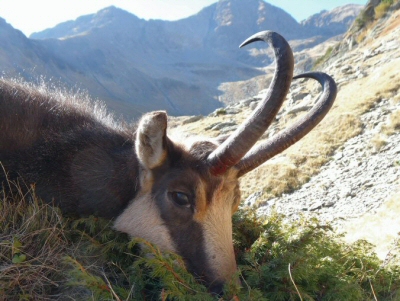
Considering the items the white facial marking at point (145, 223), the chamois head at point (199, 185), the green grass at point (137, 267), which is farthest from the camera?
the white facial marking at point (145, 223)

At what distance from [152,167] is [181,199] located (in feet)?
1.88

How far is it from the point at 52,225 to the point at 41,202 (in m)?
0.47

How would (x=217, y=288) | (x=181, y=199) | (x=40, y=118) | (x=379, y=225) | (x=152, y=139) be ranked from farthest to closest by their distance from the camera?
(x=379, y=225) < (x=40, y=118) < (x=181, y=199) < (x=152, y=139) < (x=217, y=288)

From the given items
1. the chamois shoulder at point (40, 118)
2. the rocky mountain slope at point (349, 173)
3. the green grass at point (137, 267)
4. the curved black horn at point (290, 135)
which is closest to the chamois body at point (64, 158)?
the chamois shoulder at point (40, 118)

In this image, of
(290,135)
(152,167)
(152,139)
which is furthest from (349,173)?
(152,139)

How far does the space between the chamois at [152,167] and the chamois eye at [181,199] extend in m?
0.01

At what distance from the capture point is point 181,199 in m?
4.95

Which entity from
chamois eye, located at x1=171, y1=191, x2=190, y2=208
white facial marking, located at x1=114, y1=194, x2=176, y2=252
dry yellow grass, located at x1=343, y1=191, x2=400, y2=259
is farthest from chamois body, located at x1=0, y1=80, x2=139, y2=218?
dry yellow grass, located at x1=343, y1=191, x2=400, y2=259

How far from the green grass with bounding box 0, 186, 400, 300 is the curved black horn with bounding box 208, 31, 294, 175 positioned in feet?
3.95

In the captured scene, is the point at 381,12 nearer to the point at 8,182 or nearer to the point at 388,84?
the point at 388,84

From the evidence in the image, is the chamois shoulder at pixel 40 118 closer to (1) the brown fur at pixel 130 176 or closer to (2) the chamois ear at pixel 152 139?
(1) the brown fur at pixel 130 176

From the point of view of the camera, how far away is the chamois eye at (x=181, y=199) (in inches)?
194

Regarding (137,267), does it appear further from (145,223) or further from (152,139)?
(152,139)

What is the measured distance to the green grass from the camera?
3.97 meters
